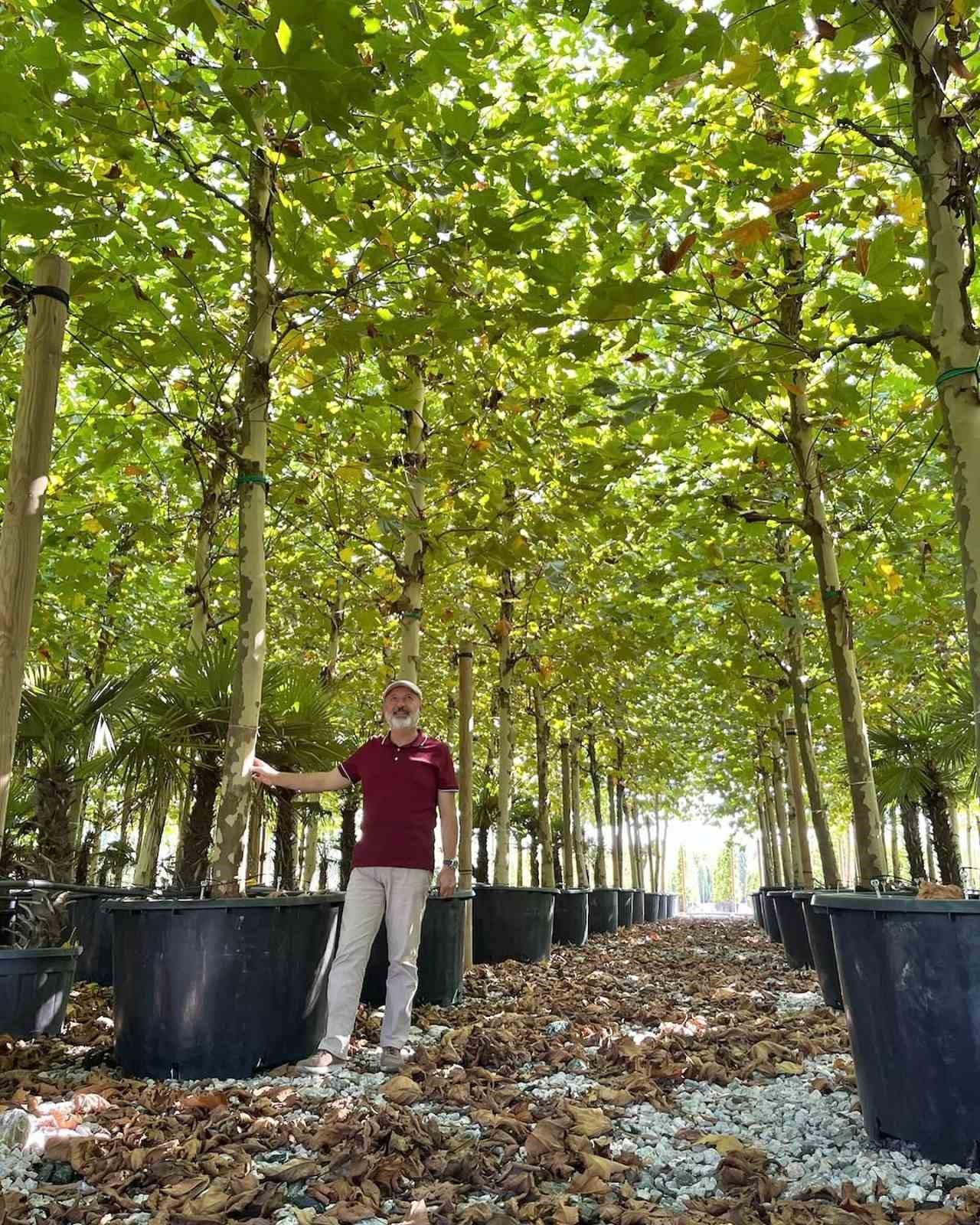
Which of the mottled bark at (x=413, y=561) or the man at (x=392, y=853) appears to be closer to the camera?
the man at (x=392, y=853)

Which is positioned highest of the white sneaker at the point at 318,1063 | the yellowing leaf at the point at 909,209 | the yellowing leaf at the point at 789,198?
the yellowing leaf at the point at 909,209

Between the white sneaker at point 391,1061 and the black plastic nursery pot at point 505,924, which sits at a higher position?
the black plastic nursery pot at point 505,924

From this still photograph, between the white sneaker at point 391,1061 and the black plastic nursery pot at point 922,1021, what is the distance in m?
2.03

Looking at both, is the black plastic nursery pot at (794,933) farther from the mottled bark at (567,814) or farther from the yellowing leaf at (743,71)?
the yellowing leaf at (743,71)

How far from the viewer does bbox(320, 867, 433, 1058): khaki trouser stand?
4371 millimetres

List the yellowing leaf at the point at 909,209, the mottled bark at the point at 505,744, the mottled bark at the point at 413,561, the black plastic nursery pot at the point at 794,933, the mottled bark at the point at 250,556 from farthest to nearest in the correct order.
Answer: the mottled bark at the point at 505,744 < the black plastic nursery pot at the point at 794,933 < the mottled bark at the point at 413,561 < the mottled bark at the point at 250,556 < the yellowing leaf at the point at 909,209

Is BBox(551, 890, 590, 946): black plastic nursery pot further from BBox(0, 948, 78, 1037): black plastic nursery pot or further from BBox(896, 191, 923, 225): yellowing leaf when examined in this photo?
BBox(896, 191, 923, 225): yellowing leaf

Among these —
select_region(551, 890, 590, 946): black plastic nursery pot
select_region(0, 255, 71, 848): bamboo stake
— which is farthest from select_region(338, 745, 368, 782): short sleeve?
select_region(551, 890, 590, 946): black plastic nursery pot

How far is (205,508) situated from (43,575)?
8.45 ft

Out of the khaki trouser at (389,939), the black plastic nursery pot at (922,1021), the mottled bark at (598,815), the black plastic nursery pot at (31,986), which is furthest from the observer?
the mottled bark at (598,815)

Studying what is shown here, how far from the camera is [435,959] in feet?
19.1

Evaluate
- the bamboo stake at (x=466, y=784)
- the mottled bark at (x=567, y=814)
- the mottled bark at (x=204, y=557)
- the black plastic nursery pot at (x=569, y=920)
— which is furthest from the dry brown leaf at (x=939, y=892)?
the mottled bark at (x=567, y=814)

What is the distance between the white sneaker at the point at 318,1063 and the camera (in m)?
3.93

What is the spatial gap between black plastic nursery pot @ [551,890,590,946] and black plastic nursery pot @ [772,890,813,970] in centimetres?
295
